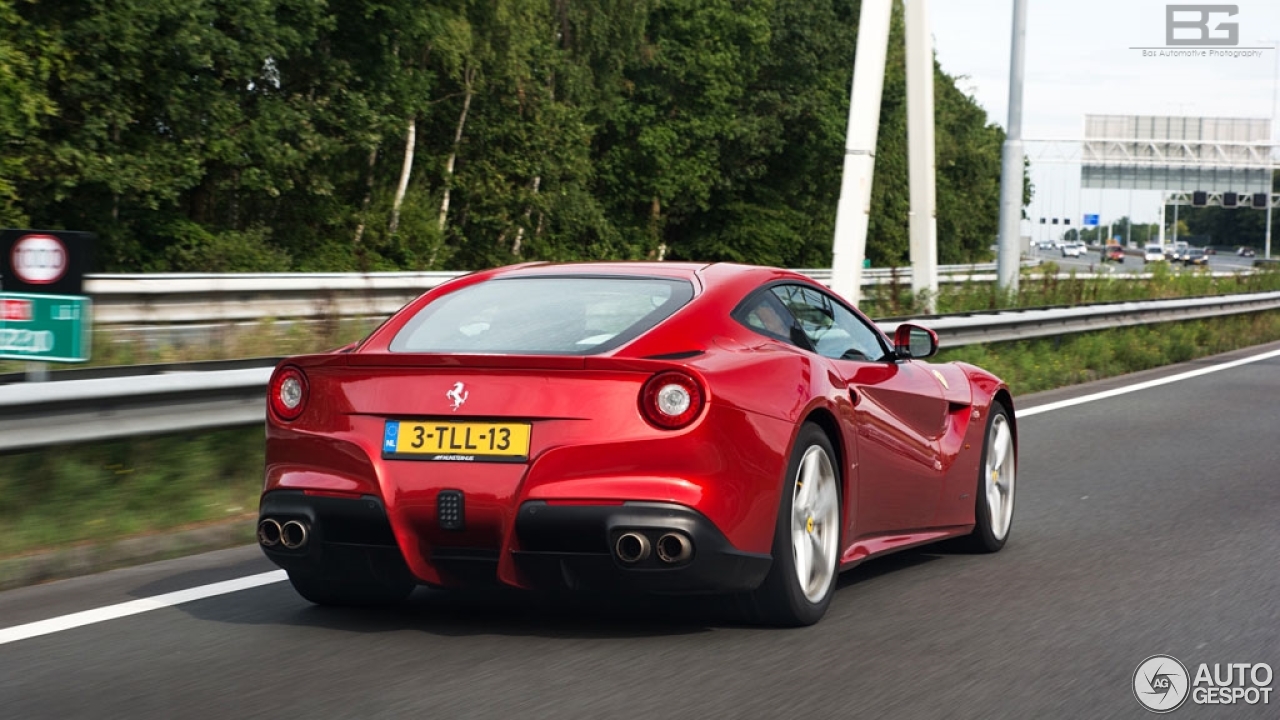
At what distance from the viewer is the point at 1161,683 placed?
17.1 feet

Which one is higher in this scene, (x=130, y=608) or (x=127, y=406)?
(x=127, y=406)

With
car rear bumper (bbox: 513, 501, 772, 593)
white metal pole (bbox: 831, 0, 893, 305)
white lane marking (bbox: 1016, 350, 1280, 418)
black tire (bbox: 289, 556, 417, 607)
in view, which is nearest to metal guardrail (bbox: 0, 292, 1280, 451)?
black tire (bbox: 289, 556, 417, 607)

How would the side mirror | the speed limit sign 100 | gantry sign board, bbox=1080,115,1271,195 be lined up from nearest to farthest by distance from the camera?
the side mirror
the speed limit sign 100
gantry sign board, bbox=1080,115,1271,195

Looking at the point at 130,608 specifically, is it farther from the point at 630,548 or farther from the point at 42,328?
the point at 630,548

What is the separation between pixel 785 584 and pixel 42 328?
364cm

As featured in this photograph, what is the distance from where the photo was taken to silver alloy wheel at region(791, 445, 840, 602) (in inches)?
237

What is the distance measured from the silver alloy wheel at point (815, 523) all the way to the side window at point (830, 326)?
1.80 feet

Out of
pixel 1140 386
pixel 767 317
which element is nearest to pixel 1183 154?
pixel 1140 386

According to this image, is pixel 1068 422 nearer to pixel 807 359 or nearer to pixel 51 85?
pixel 807 359

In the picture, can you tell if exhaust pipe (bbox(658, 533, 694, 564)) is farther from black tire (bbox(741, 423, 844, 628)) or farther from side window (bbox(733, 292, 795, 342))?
side window (bbox(733, 292, 795, 342))

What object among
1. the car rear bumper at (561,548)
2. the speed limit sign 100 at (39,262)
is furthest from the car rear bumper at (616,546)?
the speed limit sign 100 at (39,262)

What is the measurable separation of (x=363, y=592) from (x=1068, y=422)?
9305mm

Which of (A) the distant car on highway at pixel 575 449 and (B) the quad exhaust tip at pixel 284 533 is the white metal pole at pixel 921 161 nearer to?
(A) the distant car on highway at pixel 575 449

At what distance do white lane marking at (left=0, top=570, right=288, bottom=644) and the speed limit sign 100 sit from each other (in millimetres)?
1740
